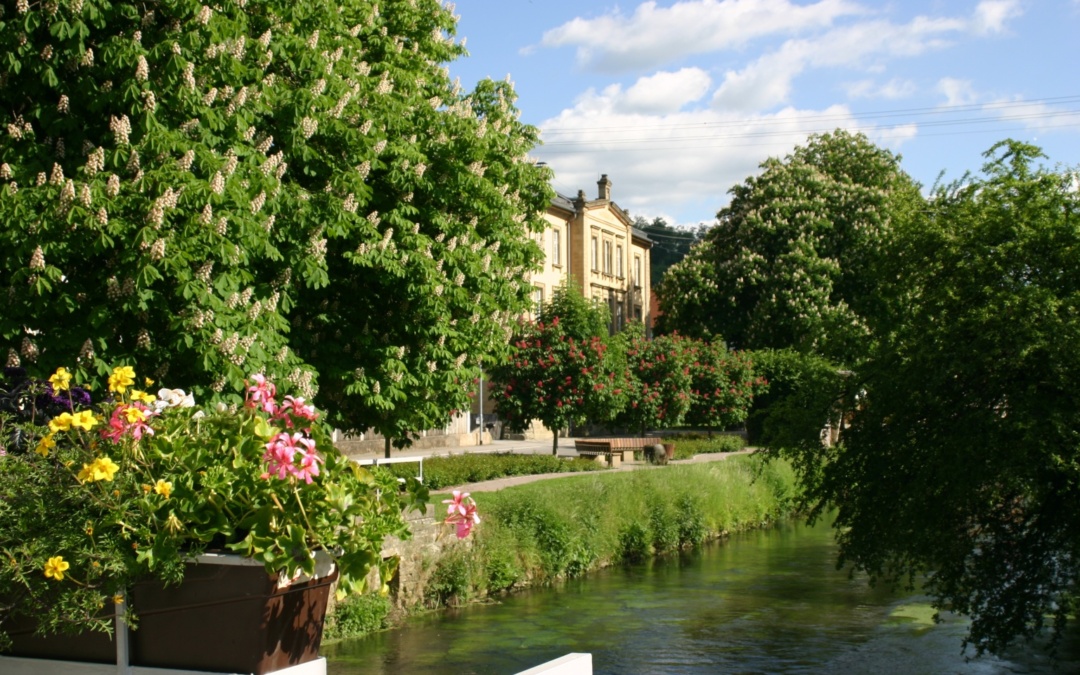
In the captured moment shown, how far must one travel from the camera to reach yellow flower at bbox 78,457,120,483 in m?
3.46

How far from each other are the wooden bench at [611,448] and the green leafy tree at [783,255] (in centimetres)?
1461

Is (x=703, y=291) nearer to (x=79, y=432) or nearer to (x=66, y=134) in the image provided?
(x=66, y=134)

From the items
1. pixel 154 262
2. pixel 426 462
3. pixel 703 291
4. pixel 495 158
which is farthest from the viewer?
pixel 703 291

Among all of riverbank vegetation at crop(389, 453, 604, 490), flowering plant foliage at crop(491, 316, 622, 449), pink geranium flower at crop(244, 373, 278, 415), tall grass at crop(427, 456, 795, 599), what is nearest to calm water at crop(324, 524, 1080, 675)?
tall grass at crop(427, 456, 795, 599)

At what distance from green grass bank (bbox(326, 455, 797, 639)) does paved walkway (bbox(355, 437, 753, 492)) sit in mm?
1591

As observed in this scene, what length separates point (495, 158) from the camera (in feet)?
58.0

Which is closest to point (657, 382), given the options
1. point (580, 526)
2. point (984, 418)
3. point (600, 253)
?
point (580, 526)

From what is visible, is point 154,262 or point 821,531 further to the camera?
point 821,531

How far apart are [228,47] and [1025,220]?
9778mm

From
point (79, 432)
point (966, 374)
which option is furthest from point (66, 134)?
point (966, 374)

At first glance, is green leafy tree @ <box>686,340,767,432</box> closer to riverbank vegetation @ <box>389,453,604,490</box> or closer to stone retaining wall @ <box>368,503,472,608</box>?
riverbank vegetation @ <box>389,453,604,490</box>

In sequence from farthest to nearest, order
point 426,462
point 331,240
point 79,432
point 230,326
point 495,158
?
point 426,462 < point 495,158 < point 331,240 < point 230,326 < point 79,432

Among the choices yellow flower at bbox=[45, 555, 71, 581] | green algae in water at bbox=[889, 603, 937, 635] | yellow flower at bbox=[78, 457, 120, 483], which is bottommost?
green algae in water at bbox=[889, 603, 937, 635]

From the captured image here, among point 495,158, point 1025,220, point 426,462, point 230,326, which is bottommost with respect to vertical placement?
point 426,462
